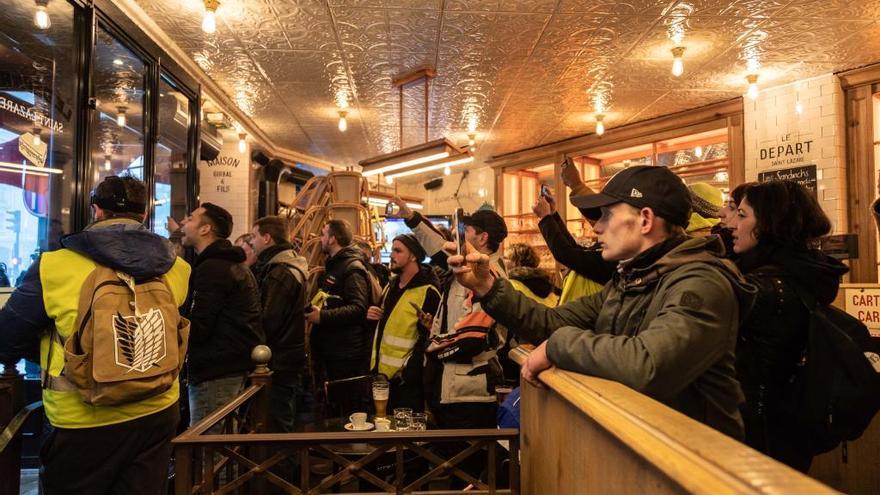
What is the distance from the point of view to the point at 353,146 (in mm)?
8070

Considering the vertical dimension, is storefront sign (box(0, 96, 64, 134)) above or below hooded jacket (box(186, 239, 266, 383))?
above

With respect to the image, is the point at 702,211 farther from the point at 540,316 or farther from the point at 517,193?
the point at 517,193

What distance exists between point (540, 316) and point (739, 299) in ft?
1.81

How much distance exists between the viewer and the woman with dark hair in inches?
67.7

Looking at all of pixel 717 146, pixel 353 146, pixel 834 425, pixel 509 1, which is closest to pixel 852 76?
pixel 717 146

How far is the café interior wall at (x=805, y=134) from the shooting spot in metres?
5.04

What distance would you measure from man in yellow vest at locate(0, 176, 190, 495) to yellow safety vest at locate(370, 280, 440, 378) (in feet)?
4.31

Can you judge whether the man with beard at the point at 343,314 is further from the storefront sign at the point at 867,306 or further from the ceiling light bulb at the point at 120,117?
the storefront sign at the point at 867,306

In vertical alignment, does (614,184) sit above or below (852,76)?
below

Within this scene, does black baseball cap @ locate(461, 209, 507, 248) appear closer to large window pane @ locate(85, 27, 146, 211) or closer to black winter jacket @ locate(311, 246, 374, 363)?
black winter jacket @ locate(311, 246, 374, 363)

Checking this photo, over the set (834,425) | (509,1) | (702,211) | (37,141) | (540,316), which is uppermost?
(509,1)

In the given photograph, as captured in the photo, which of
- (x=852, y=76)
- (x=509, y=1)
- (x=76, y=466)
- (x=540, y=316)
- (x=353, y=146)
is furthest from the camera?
(x=353, y=146)

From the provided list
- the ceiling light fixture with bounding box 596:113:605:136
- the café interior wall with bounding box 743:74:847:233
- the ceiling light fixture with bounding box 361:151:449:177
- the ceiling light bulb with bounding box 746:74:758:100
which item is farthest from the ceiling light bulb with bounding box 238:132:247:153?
the café interior wall with bounding box 743:74:847:233

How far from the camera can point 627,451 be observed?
0.74 m
